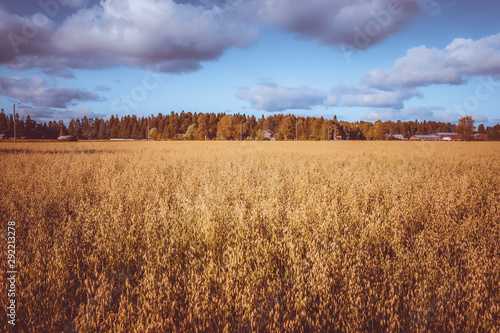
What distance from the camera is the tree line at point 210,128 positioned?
90.3 m

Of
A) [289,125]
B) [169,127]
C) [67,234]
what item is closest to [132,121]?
[169,127]

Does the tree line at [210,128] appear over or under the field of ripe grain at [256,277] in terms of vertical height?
over

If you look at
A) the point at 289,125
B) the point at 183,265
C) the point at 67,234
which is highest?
the point at 289,125

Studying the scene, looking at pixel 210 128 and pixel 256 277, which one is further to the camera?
pixel 210 128

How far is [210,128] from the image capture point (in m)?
101

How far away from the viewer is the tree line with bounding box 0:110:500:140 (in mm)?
90312

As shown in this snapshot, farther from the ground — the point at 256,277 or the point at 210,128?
the point at 210,128

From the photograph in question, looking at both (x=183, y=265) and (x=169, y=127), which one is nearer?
(x=183, y=265)

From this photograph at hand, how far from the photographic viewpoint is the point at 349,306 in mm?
1901

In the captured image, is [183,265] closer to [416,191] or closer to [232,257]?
[232,257]

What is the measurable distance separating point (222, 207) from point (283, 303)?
2.22 meters

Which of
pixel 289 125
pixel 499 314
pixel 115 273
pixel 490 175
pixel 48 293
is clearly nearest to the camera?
pixel 499 314

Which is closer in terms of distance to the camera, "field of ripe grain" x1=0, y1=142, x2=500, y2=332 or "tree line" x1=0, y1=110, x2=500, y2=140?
"field of ripe grain" x1=0, y1=142, x2=500, y2=332

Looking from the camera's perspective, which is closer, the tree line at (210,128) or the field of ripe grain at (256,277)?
A: the field of ripe grain at (256,277)
